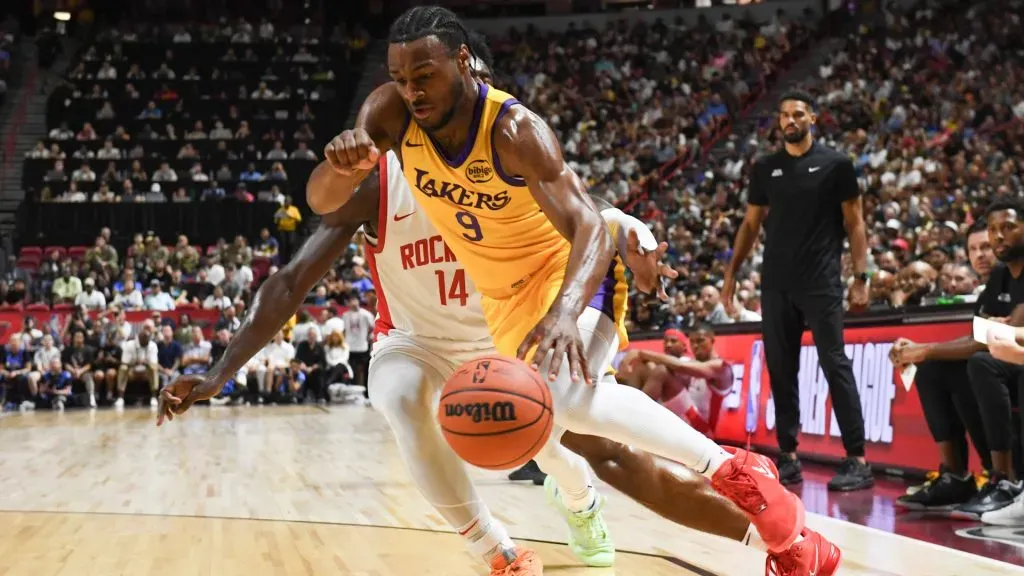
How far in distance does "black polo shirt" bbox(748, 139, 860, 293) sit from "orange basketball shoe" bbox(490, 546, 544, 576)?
9.41 feet

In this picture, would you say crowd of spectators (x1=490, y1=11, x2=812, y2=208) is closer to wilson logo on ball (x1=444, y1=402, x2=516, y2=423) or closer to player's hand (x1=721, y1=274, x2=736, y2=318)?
player's hand (x1=721, y1=274, x2=736, y2=318)

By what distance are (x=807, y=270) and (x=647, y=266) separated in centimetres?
259

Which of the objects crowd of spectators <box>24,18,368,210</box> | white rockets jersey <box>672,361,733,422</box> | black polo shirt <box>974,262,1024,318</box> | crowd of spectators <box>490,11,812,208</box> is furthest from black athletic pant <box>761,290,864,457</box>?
crowd of spectators <box>24,18,368,210</box>

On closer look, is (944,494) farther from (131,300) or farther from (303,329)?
(131,300)

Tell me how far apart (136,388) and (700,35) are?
15.6 metres

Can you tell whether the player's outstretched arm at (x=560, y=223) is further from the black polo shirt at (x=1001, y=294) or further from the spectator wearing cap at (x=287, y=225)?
the spectator wearing cap at (x=287, y=225)

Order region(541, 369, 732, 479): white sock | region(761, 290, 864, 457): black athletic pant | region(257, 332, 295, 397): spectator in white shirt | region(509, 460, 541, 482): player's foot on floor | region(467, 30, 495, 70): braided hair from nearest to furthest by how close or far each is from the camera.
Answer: region(541, 369, 732, 479): white sock
region(467, 30, 495, 70): braided hair
region(761, 290, 864, 457): black athletic pant
region(509, 460, 541, 482): player's foot on floor
region(257, 332, 295, 397): spectator in white shirt

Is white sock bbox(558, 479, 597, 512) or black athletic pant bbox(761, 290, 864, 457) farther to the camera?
black athletic pant bbox(761, 290, 864, 457)

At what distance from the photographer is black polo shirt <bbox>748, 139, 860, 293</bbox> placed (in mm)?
5656

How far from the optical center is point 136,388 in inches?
604

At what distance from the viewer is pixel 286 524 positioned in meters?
4.91

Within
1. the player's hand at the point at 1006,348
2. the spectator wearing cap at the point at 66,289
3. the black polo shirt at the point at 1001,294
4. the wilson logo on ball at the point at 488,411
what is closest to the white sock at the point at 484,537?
the wilson logo on ball at the point at 488,411

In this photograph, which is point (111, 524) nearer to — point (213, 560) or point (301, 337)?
point (213, 560)

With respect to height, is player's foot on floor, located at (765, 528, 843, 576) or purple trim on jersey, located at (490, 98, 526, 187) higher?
purple trim on jersey, located at (490, 98, 526, 187)
